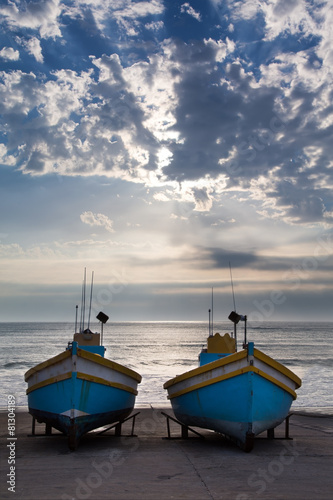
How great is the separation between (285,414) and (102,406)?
3.99 meters

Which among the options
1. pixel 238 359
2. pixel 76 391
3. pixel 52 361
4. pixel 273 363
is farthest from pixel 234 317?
pixel 52 361

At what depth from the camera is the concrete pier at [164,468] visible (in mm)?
6742

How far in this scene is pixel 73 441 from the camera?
30.6 ft

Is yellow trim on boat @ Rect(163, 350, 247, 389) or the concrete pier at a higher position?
yellow trim on boat @ Rect(163, 350, 247, 389)

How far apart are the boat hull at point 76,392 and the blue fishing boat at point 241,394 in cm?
169

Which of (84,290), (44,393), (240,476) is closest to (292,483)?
(240,476)

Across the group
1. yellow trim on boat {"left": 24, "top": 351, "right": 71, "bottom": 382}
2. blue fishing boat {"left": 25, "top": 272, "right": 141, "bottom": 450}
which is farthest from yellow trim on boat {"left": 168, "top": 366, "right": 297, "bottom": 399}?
yellow trim on boat {"left": 24, "top": 351, "right": 71, "bottom": 382}

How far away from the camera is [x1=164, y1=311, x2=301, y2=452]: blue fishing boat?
9.05 meters

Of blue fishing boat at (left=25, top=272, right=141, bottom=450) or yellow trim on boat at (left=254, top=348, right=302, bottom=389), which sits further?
blue fishing boat at (left=25, top=272, right=141, bottom=450)

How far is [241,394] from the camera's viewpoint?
906 cm

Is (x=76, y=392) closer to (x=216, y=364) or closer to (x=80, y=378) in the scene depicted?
(x=80, y=378)

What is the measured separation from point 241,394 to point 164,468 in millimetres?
2047

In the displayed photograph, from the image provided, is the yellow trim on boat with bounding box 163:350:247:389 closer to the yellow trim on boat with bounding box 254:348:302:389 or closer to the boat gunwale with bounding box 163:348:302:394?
the boat gunwale with bounding box 163:348:302:394

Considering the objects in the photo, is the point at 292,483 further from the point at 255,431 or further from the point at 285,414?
the point at 285,414
